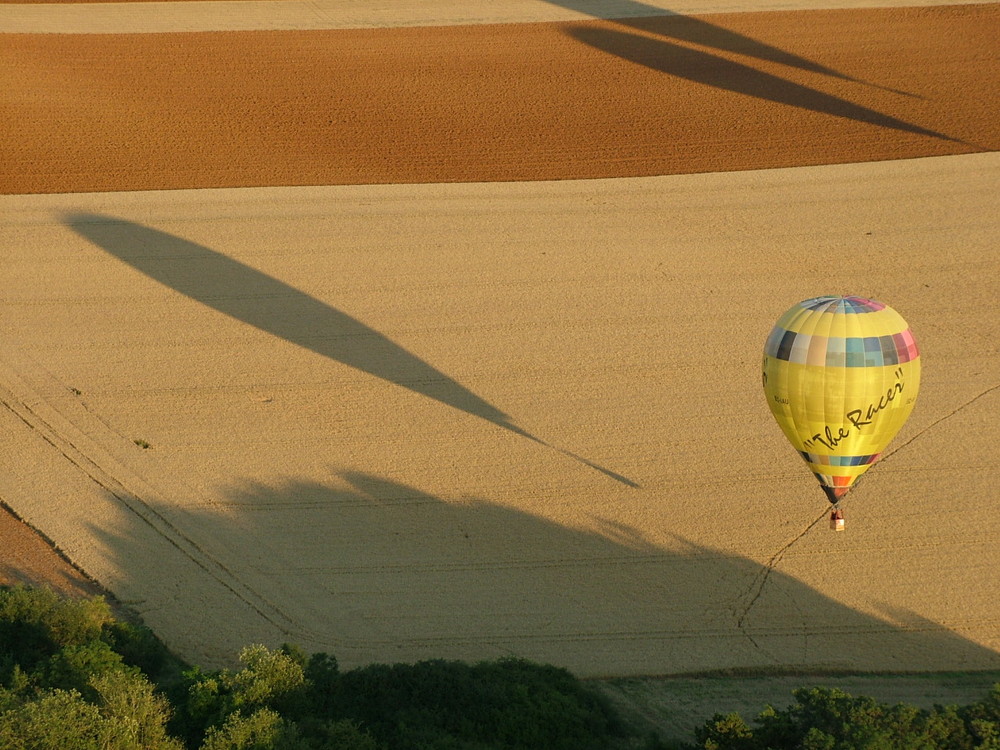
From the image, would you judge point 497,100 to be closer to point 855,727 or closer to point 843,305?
point 843,305

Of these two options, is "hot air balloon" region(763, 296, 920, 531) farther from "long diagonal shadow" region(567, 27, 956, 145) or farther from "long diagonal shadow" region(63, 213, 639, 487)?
"long diagonal shadow" region(567, 27, 956, 145)

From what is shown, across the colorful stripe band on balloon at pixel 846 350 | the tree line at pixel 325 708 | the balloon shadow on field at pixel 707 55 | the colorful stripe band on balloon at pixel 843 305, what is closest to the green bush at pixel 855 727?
the tree line at pixel 325 708

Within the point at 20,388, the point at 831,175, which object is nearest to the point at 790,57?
the point at 831,175

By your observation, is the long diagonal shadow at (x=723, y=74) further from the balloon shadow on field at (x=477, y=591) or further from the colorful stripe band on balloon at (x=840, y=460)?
the balloon shadow on field at (x=477, y=591)

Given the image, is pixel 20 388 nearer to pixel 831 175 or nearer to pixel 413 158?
pixel 413 158

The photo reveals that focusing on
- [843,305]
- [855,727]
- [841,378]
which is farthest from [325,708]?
[843,305]

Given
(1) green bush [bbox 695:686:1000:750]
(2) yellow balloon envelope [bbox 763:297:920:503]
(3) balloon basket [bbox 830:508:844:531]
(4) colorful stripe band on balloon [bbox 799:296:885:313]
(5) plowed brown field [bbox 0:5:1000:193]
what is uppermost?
(5) plowed brown field [bbox 0:5:1000:193]

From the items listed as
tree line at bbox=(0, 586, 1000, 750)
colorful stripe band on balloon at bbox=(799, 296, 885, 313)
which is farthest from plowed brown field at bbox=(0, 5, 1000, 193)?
tree line at bbox=(0, 586, 1000, 750)
